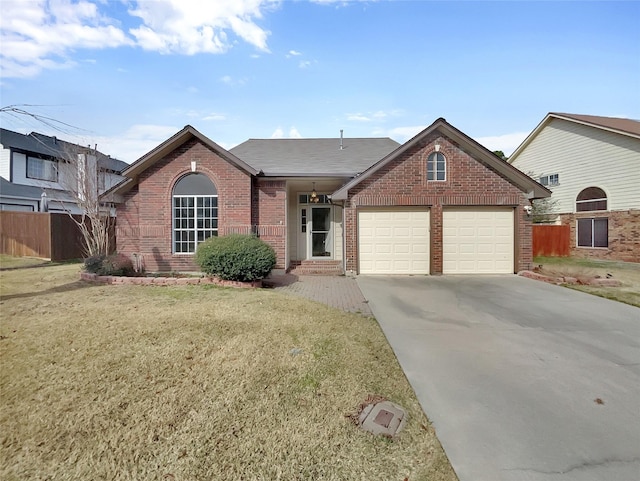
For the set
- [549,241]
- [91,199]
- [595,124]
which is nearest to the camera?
[91,199]

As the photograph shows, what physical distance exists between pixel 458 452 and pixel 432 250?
358 inches

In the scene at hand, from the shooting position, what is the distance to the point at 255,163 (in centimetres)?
1296

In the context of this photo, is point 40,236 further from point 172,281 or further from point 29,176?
point 29,176

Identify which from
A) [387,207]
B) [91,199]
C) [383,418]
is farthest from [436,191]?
[91,199]

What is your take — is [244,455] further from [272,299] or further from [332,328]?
[272,299]

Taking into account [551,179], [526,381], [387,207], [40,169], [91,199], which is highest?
[40,169]

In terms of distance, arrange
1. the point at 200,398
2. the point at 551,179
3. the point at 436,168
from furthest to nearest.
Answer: the point at 551,179, the point at 436,168, the point at 200,398

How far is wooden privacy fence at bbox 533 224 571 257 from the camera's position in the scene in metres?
17.4

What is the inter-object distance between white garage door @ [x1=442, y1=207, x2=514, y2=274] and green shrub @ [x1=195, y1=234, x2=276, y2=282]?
6.28 m

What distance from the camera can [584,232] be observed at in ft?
56.5

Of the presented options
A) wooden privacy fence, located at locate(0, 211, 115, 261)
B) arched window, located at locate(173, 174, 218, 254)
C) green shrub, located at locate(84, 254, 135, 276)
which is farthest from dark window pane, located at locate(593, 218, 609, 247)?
wooden privacy fence, located at locate(0, 211, 115, 261)

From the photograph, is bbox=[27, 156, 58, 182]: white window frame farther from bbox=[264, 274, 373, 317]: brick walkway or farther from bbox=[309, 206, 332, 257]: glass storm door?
bbox=[264, 274, 373, 317]: brick walkway

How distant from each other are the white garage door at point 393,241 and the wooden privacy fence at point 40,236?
13586mm

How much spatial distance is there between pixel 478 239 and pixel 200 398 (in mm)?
10587
